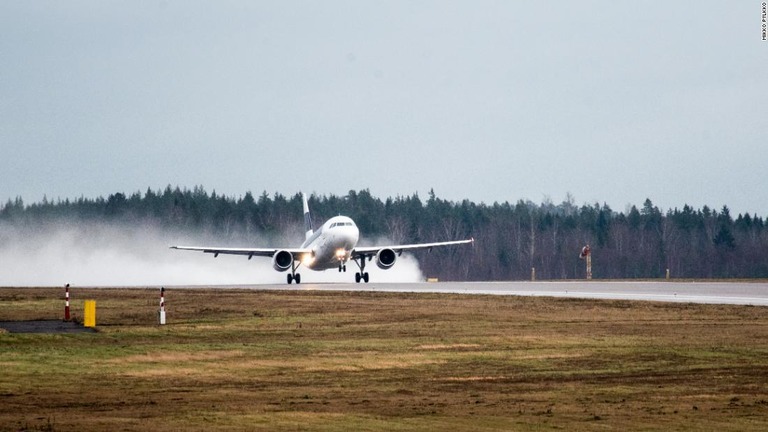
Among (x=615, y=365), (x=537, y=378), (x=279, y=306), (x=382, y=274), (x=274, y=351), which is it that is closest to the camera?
(x=537, y=378)

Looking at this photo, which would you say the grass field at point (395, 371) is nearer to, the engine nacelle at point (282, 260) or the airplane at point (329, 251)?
the airplane at point (329, 251)

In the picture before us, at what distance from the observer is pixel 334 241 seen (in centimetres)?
7900

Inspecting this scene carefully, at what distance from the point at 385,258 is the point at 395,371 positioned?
202ft

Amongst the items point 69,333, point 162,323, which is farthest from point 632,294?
point 69,333

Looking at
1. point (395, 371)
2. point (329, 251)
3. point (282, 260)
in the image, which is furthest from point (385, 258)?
point (395, 371)

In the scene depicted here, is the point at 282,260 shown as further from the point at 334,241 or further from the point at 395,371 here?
the point at 395,371

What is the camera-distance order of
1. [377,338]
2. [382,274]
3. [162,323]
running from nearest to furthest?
[377,338] < [162,323] < [382,274]

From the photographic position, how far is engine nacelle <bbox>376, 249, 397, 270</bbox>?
8706 cm

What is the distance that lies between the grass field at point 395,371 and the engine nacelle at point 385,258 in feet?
134

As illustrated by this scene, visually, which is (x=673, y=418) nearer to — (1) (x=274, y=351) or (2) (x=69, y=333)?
(1) (x=274, y=351)

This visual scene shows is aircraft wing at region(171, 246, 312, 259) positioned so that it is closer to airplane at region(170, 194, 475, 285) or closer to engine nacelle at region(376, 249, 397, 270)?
airplane at region(170, 194, 475, 285)

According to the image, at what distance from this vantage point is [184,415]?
734 inches

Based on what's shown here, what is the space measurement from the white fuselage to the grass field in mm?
32742

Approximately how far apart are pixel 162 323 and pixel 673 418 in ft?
76.3
